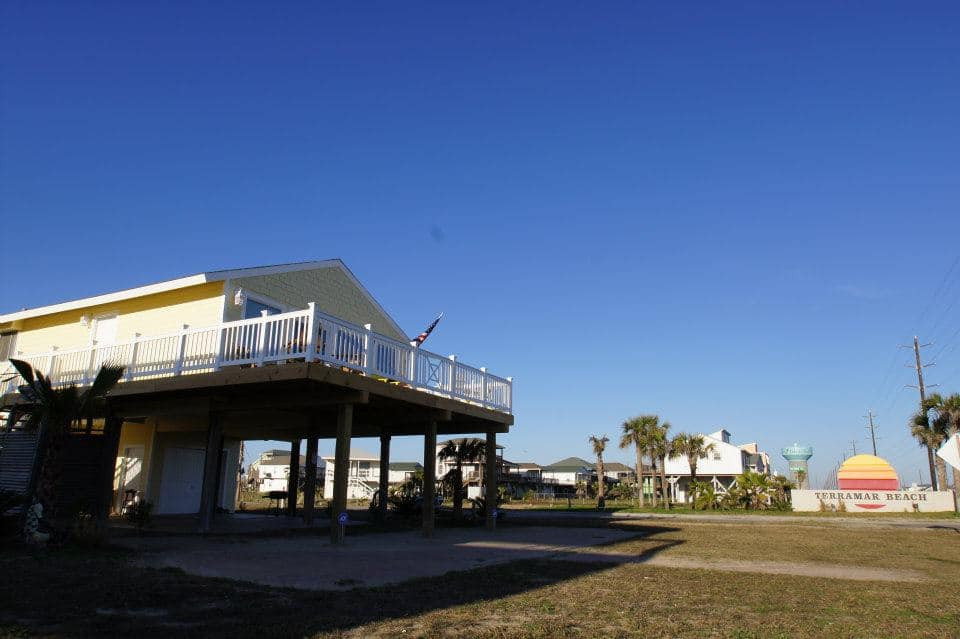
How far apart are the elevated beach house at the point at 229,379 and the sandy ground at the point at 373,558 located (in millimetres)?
1557

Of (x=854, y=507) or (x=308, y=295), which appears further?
(x=854, y=507)

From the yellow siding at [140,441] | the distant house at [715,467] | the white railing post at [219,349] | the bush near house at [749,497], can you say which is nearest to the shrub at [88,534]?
the white railing post at [219,349]

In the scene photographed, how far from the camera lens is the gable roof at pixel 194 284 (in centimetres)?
1766

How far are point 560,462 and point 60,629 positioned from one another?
8521 centimetres

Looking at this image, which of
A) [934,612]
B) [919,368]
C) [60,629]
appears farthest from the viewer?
[919,368]

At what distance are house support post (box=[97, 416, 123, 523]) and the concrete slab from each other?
3.38 m

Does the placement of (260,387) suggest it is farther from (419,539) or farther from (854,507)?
(854,507)

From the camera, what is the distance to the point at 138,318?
19.9 metres

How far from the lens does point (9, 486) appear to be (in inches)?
625

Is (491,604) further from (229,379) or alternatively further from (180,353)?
(180,353)

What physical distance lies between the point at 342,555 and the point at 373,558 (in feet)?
2.06

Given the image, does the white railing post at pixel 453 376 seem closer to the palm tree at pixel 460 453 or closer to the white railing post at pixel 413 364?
the white railing post at pixel 413 364

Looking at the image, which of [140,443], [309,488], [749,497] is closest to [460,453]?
[309,488]

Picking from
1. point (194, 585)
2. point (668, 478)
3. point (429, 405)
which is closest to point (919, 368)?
point (668, 478)
